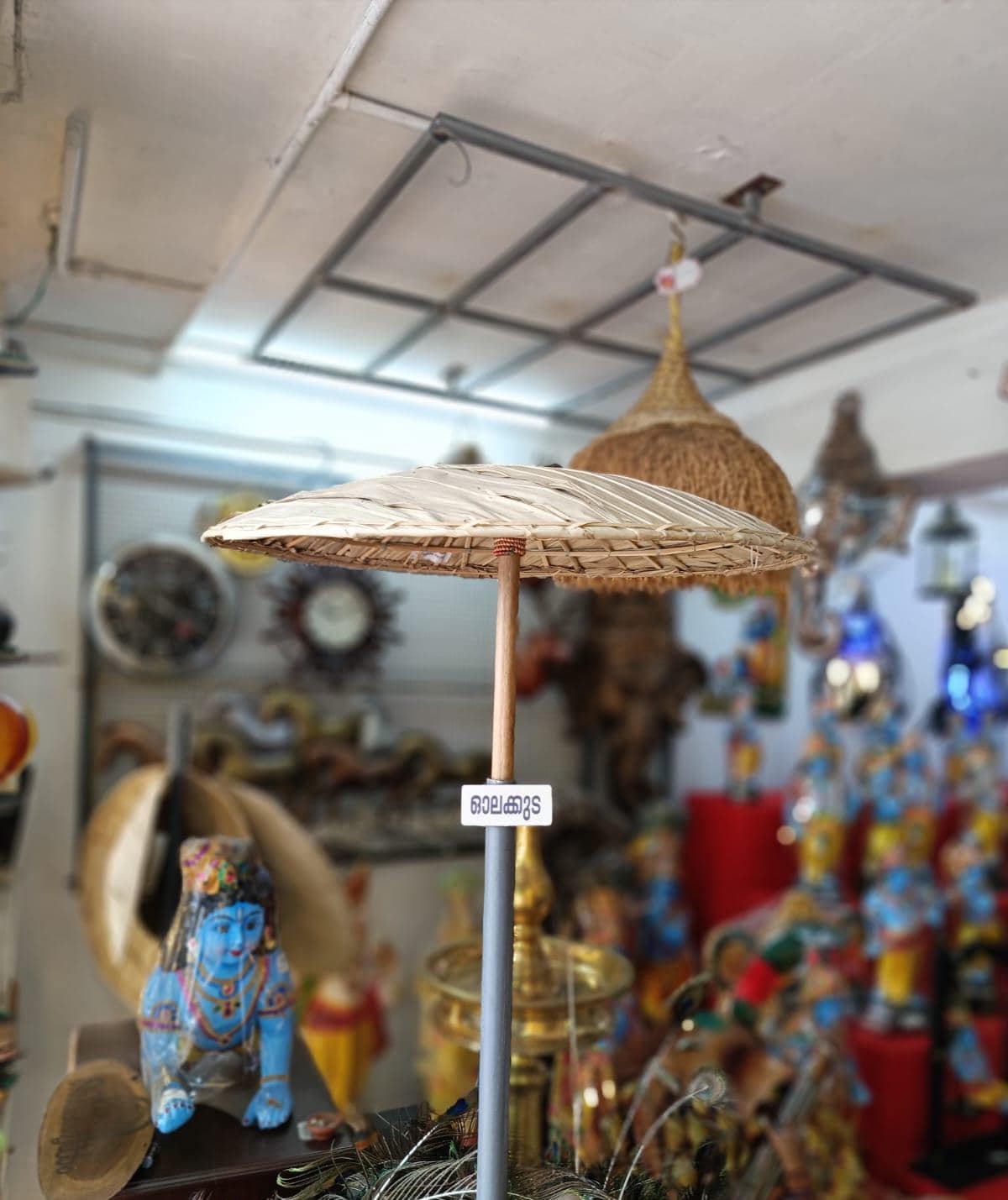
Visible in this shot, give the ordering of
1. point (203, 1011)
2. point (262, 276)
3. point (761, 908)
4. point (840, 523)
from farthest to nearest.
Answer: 1. point (761, 908)
2. point (840, 523)
3. point (262, 276)
4. point (203, 1011)

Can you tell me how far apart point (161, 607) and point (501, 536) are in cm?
273

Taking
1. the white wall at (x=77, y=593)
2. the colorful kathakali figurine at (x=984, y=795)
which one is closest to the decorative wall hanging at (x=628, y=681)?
the white wall at (x=77, y=593)

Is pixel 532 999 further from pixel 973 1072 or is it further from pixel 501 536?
pixel 973 1072

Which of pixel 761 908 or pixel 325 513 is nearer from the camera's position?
pixel 325 513

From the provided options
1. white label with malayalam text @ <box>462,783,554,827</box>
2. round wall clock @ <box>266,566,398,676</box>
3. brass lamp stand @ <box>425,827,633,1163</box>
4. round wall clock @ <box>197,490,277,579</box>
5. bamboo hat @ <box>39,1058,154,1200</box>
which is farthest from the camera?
round wall clock @ <box>266,566,398,676</box>

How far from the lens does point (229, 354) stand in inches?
141

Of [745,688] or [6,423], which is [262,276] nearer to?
[6,423]

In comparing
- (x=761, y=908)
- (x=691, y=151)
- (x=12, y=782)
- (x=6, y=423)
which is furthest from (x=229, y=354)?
(x=761, y=908)

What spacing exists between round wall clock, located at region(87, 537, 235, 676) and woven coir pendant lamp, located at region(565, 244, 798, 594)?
1.94m

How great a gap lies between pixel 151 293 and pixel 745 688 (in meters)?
2.99

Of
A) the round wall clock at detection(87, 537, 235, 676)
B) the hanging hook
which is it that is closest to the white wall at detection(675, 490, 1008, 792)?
the round wall clock at detection(87, 537, 235, 676)

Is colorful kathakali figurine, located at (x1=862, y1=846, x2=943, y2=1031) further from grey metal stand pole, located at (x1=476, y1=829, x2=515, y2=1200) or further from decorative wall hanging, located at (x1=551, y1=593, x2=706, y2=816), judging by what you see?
grey metal stand pole, located at (x1=476, y1=829, x2=515, y2=1200)

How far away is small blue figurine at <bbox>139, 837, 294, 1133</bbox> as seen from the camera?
5.07ft

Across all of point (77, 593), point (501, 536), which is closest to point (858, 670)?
point (77, 593)
